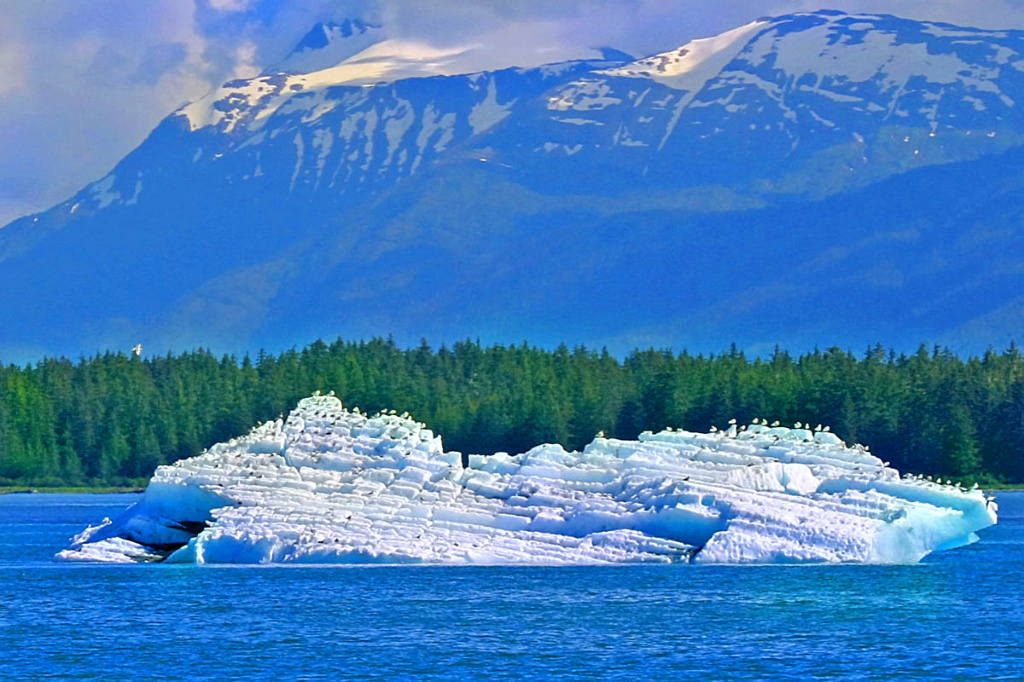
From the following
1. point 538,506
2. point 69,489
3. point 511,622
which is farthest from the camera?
point 69,489

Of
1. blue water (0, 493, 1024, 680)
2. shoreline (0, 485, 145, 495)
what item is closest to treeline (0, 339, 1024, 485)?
shoreline (0, 485, 145, 495)

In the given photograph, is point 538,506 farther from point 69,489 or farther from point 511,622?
point 69,489

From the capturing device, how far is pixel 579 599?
174 feet

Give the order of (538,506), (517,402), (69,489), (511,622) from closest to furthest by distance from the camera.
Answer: (511,622), (538,506), (69,489), (517,402)

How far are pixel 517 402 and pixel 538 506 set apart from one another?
283 feet

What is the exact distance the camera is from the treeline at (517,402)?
137 meters

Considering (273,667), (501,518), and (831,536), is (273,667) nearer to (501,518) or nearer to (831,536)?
(501,518)

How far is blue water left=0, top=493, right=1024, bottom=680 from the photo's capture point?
43062mm

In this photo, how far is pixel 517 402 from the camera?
477ft

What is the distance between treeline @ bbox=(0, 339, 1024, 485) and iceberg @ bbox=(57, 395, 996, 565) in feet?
235

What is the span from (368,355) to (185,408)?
26772 mm

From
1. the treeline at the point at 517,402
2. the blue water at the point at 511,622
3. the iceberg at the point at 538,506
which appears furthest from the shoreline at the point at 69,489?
the iceberg at the point at 538,506

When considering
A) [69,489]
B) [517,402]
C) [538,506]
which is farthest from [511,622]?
[69,489]

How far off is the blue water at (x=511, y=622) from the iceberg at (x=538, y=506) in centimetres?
87
